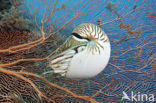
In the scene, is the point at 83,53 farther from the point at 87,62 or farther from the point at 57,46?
the point at 57,46

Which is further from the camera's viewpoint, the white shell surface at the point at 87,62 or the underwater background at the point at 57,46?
the underwater background at the point at 57,46

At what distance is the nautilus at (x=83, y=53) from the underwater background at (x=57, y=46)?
0.99 ft

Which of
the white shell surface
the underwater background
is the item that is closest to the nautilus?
the white shell surface

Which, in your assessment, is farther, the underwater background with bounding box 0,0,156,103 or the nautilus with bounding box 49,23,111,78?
the underwater background with bounding box 0,0,156,103

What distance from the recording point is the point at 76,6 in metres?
1.77

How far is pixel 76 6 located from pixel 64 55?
3.24ft

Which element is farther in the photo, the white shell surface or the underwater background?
the underwater background

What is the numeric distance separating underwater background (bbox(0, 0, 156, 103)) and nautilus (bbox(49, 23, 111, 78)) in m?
0.30

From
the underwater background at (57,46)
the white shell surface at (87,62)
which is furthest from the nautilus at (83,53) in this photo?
the underwater background at (57,46)

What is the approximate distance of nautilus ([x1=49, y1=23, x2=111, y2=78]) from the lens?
104cm

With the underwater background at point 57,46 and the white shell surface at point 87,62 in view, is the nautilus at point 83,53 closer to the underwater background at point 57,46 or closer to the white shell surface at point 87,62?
the white shell surface at point 87,62

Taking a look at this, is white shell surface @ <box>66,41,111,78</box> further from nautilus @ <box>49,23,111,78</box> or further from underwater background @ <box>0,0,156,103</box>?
underwater background @ <box>0,0,156,103</box>

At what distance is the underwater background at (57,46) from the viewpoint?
56.1 inches

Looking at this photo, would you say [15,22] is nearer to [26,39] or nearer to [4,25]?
[4,25]
